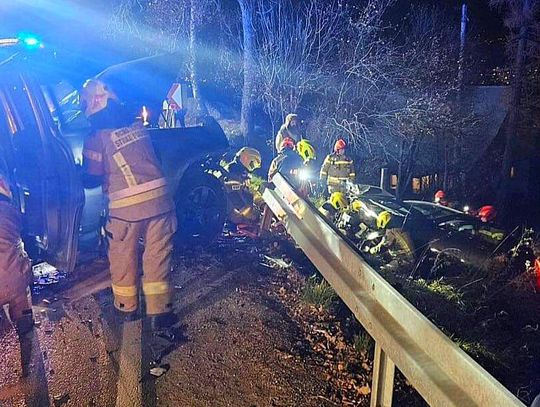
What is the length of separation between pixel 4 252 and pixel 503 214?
41.8 ft

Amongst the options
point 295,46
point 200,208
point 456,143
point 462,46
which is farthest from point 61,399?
point 462,46

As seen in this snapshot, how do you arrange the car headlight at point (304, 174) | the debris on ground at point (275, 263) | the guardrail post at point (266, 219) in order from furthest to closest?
the car headlight at point (304, 174)
the guardrail post at point (266, 219)
the debris on ground at point (275, 263)

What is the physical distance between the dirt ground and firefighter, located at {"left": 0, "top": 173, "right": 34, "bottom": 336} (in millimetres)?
163

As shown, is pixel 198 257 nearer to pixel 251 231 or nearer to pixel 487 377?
pixel 251 231

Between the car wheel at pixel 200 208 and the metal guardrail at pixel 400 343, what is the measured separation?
2.61 meters

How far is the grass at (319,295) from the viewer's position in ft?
13.2

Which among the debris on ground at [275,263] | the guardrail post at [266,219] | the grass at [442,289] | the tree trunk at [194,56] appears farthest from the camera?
the tree trunk at [194,56]

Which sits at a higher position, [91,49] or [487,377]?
[91,49]

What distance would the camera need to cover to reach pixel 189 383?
3.00 m

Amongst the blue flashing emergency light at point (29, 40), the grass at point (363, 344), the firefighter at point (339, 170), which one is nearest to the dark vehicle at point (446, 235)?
the firefighter at point (339, 170)

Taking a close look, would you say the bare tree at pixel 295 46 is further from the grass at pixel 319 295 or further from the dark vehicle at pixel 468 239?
the grass at pixel 319 295

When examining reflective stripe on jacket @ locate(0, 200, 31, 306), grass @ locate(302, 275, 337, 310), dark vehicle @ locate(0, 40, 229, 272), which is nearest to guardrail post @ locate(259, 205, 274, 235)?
grass @ locate(302, 275, 337, 310)

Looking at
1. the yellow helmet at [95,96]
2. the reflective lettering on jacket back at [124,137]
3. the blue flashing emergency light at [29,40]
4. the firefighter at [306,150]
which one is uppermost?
the blue flashing emergency light at [29,40]

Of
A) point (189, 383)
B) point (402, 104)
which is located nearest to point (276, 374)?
point (189, 383)
